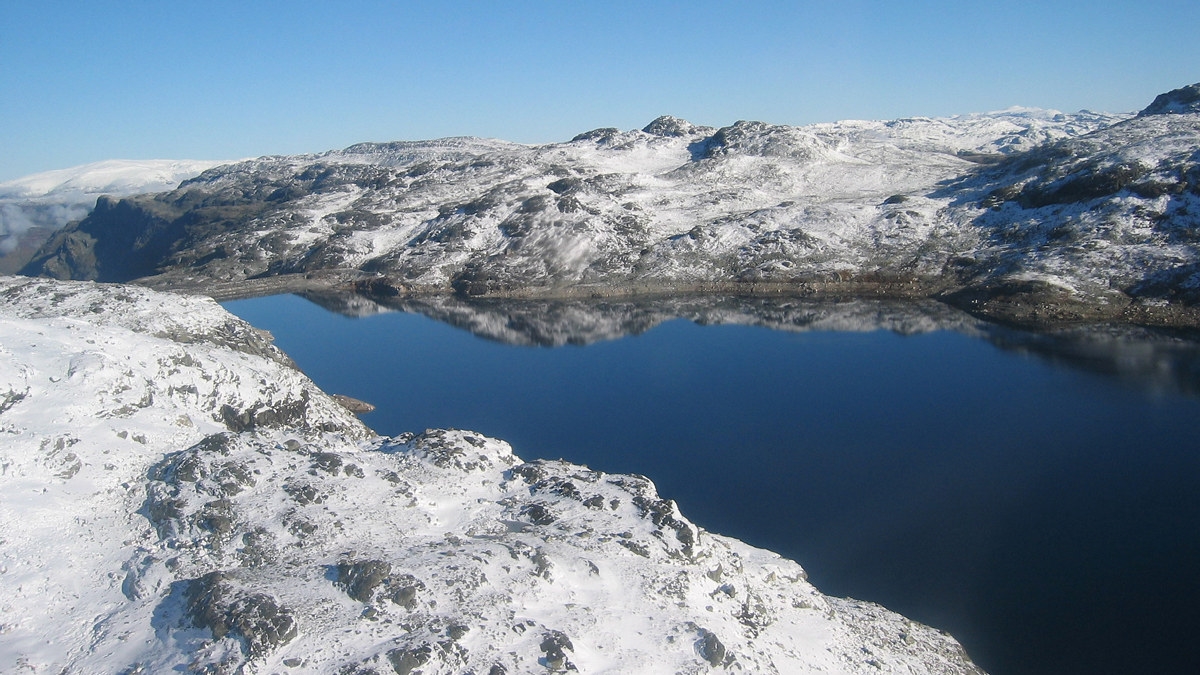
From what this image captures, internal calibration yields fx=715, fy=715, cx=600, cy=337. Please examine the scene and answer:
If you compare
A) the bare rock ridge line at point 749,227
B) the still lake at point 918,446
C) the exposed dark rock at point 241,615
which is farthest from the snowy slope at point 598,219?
the exposed dark rock at point 241,615

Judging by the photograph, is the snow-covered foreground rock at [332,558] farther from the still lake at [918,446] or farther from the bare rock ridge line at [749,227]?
the bare rock ridge line at [749,227]

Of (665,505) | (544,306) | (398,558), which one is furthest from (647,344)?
(398,558)

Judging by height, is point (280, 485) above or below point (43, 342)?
below

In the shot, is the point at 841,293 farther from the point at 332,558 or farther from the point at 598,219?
the point at 332,558

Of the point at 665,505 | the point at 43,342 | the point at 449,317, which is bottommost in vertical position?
the point at 449,317

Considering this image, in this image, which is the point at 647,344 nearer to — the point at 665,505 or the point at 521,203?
the point at 665,505

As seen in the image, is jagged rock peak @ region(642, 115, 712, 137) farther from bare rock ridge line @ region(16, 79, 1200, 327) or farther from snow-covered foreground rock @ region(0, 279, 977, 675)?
snow-covered foreground rock @ region(0, 279, 977, 675)

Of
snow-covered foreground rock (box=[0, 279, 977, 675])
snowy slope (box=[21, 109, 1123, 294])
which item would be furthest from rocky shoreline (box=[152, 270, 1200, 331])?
snow-covered foreground rock (box=[0, 279, 977, 675])
